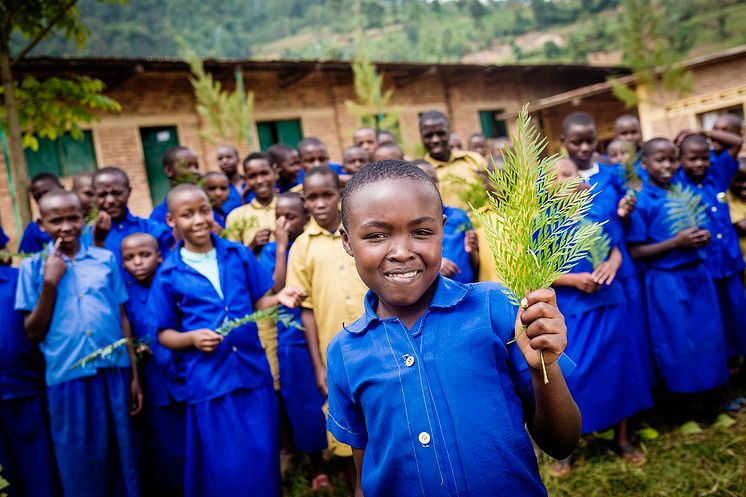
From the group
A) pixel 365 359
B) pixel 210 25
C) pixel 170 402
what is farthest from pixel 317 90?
pixel 210 25

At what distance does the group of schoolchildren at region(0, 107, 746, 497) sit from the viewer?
1.37m

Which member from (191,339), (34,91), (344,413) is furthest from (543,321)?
(34,91)

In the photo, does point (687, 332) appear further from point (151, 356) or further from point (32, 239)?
point (32, 239)

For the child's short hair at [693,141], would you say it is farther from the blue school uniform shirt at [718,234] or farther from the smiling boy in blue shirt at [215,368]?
the smiling boy in blue shirt at [215,368]

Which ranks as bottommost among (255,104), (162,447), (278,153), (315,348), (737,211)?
(162,447)

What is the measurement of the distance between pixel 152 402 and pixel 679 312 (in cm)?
330

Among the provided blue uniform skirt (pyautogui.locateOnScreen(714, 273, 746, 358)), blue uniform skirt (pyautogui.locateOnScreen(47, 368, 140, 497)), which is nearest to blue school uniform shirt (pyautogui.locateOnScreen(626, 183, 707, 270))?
blue uniform skirt (pyautogui.locateOnScreen(714, 273, 746, 358))

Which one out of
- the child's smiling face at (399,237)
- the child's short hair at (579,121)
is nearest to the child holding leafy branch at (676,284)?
the child's short hair at (579,121)

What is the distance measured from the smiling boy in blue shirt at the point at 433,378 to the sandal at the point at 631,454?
2039 mm

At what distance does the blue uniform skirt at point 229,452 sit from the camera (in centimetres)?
267

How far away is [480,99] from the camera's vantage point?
599 inches

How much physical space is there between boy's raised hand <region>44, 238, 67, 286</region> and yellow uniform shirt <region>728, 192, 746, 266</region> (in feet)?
14.8

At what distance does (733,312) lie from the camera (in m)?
3.71

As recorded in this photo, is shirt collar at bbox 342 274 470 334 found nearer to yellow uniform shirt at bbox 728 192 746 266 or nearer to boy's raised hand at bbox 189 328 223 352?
boy's raised hand at bbox 189 328 223 352
